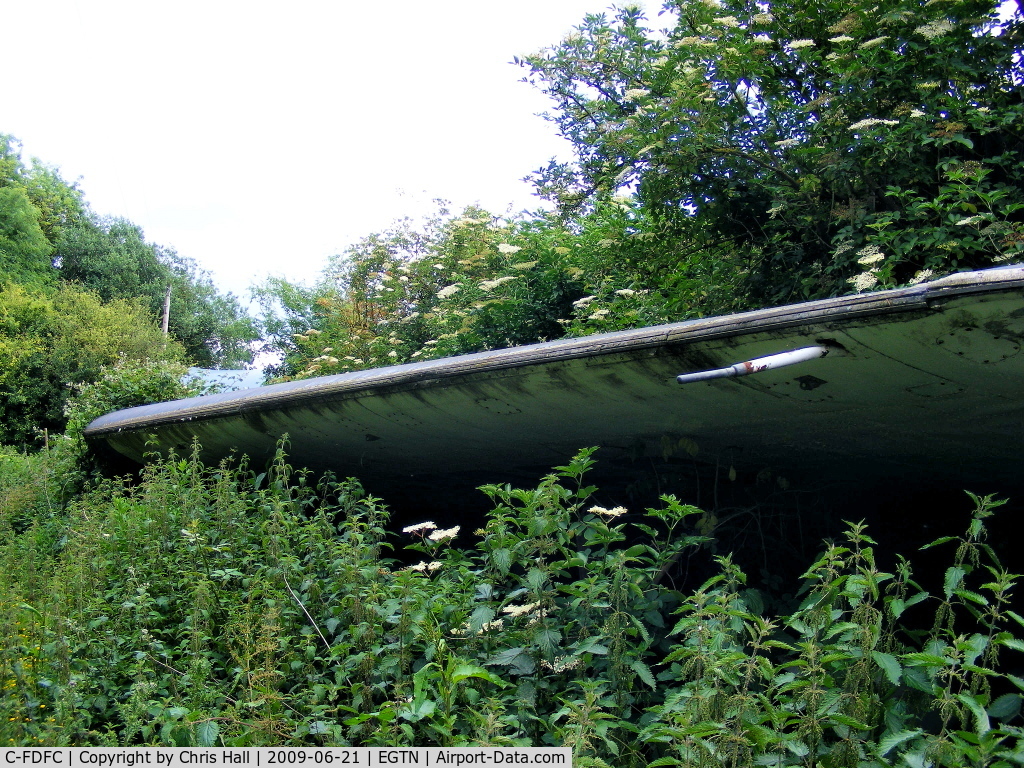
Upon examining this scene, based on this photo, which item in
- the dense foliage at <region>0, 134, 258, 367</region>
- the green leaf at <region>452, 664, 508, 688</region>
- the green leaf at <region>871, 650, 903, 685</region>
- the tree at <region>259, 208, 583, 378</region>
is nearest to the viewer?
the green leaf at <region>871, 650, 903, 685</region>

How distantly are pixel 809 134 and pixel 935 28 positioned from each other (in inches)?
48.7

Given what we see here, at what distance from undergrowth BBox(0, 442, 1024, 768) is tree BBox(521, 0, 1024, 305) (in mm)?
3064

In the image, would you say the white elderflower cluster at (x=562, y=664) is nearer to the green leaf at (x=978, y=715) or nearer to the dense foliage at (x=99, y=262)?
the green leaf at (x=978, y=715)

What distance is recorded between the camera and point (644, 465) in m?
4.34

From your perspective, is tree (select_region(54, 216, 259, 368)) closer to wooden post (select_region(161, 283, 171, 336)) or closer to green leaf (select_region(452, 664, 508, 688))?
wooden post (select_region(161, 283, 171, 336))

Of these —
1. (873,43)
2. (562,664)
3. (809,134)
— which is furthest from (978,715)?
(809,134)

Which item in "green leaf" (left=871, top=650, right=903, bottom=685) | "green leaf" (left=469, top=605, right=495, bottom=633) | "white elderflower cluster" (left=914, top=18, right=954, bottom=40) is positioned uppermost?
"white elderflower cluster" (left=914, top=18, right=954, bottom=40)

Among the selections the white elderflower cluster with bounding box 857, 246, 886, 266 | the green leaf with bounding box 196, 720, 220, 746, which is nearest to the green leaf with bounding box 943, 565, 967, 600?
the green leaf with bounding box 196, 720, 220, 746

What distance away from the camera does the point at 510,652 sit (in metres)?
2.70

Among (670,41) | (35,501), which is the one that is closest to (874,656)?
(670,41)

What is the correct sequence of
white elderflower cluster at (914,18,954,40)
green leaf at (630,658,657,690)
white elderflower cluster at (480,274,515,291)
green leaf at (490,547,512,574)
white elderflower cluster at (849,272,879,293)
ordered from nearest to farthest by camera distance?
1. green leaf at (630,658,657,690)
2. green leaf at (490,547,512,574)
3. white elderflower cluster at (849,272,879,293)
4. white elderflower cluster at (914,18,954,40)
5. white elderflower cluster at (480,274,515,291)

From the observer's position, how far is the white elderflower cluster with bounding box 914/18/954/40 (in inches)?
220

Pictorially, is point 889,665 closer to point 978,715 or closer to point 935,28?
point 978,715

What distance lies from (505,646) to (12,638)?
177cm
